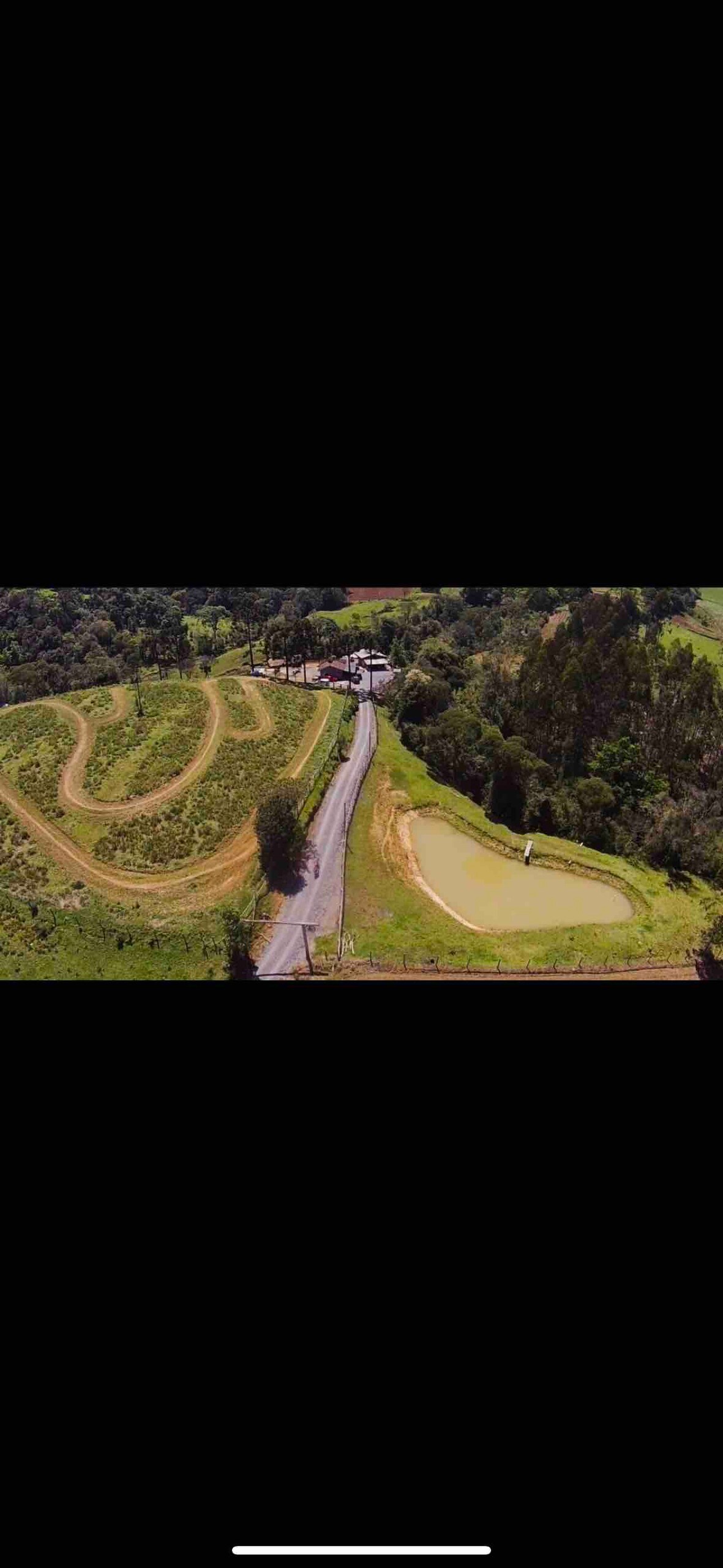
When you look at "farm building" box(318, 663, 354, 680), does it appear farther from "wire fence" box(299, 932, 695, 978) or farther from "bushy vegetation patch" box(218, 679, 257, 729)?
"wire fence" box(299, 932, 695, 978)

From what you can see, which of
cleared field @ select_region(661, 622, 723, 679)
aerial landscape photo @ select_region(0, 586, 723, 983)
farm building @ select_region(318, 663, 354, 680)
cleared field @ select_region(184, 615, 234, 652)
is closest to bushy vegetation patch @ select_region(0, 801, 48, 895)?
aerial landscape photo @ select_region(0, 586, 723, 983)

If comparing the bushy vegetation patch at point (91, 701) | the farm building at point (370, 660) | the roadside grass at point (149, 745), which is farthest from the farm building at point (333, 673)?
the bushy vegetation patch at point (91, 701)

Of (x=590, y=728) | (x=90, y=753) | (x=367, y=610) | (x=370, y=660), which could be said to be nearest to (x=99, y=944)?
(x=90, y=753)

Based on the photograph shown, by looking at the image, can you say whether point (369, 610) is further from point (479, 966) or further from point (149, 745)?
point (479, 966)

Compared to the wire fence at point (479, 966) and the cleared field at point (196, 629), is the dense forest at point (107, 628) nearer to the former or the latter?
the cleared field at point (196, 629)
